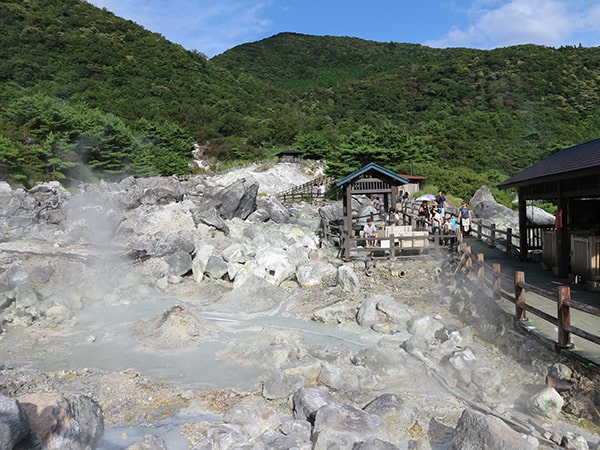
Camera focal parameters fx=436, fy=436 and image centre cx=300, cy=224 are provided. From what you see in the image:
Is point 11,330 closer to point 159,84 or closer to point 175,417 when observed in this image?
point 175,417

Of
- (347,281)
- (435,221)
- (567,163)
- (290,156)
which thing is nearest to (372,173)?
(435,221)

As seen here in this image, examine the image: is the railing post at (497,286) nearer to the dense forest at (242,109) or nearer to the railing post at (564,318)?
the railing post at (564,318)

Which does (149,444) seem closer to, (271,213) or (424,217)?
(424,217)

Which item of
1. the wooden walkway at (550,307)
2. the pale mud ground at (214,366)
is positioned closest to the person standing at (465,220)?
the wooden walkway at (550,307)

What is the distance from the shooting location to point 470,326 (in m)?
9.27

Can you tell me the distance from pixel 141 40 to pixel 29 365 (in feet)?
286

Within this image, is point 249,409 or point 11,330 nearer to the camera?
point 249,409

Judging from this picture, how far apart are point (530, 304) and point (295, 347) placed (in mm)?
4516

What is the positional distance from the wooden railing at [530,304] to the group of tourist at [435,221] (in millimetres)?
3894

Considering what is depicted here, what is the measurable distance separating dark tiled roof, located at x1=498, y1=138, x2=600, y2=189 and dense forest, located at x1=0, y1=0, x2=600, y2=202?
1957 cm

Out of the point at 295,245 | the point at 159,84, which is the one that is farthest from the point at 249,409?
the point at 159,84

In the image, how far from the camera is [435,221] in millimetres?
16656

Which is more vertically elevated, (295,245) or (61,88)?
(61,88)

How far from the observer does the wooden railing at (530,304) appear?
578 cm
